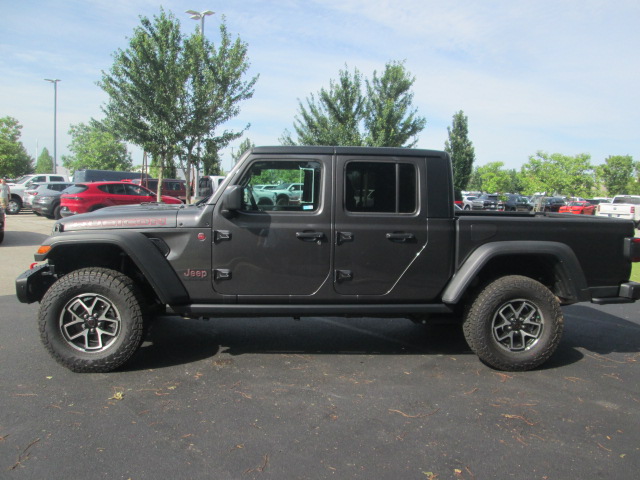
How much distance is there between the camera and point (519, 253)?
420cm

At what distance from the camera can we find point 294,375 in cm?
408

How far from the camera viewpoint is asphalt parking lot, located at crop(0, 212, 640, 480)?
278 cm

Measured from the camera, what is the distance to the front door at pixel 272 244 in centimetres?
409

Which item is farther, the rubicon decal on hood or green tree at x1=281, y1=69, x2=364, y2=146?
green tree at x1=281, y1=69, x2=364, y2=146

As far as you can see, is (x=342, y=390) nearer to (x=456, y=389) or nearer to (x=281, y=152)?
(x=456, y=389)

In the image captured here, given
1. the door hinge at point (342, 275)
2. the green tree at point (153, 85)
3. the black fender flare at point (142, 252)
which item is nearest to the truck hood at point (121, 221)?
the black fender flare at point (142, 252)

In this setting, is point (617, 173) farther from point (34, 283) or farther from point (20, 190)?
point (34, 283)

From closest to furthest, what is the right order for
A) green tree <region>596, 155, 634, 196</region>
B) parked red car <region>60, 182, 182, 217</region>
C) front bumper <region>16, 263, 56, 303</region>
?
front bumper <region>16, 263, 56, 303</region> < parked red car <region>60, 182, 182, 217</region> < green tree <region>596, 155, 634, 196</region>

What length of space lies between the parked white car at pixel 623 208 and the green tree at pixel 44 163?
105m

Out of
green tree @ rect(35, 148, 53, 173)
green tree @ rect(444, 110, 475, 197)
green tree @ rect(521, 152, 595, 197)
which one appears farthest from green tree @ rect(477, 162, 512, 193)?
green tree @ rect(35, 148, 53, 173)

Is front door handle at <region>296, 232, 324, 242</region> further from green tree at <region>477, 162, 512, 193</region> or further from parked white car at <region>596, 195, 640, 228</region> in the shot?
green tree at <region>477, 162, 512, 193</region>

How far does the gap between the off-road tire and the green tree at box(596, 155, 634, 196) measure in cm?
6932

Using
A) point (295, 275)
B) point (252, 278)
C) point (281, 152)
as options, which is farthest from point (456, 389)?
point (281, 152)

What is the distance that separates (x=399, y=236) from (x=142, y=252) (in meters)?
2.09
